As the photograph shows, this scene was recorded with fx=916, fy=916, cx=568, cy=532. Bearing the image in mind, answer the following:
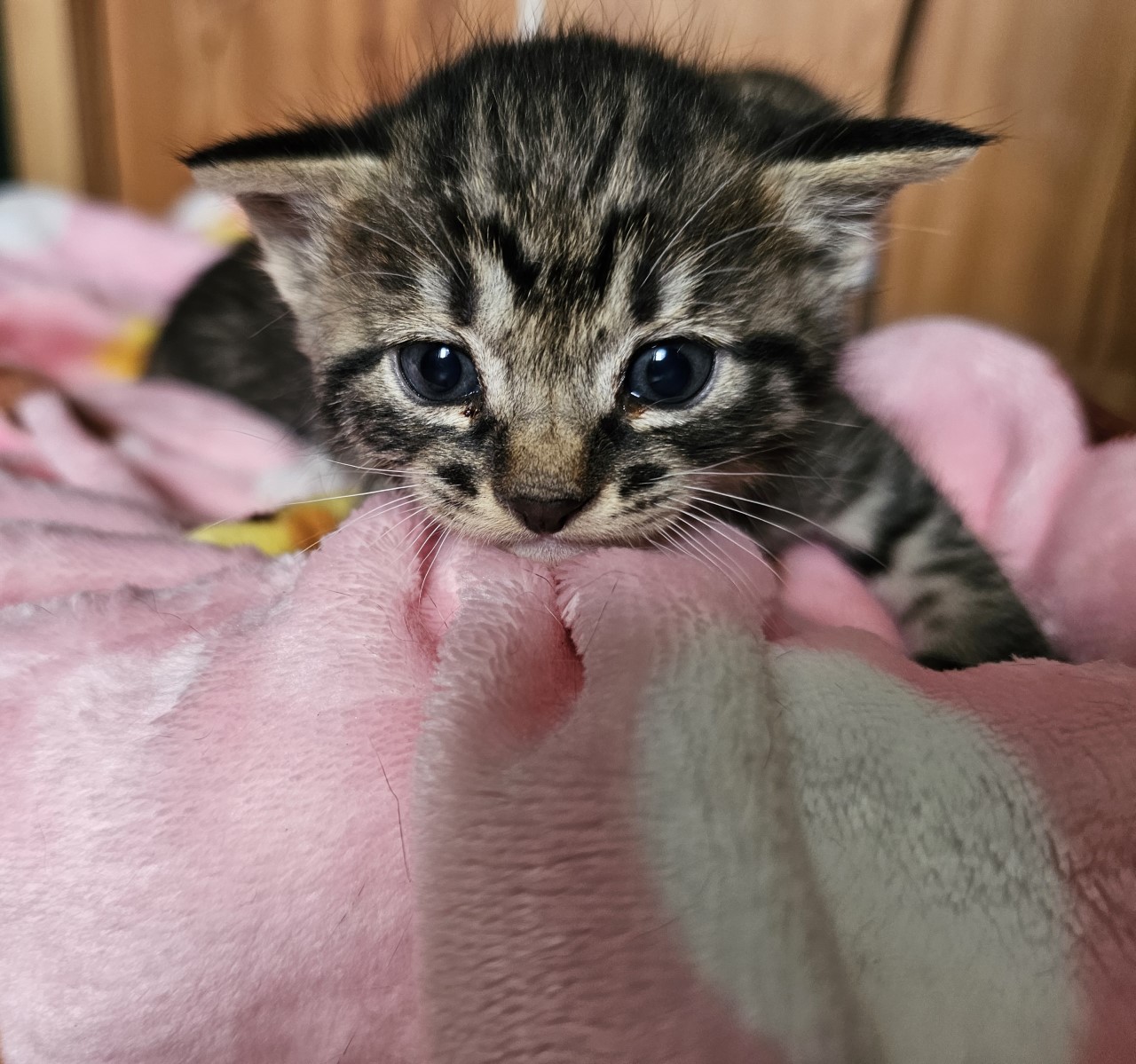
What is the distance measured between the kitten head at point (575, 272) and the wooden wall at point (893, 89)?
1104mm

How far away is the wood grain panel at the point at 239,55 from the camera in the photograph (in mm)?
2457

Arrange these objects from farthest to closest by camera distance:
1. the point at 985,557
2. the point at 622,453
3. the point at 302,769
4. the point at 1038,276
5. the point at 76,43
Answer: the point at 76,43
the point at 1038,276
the point at 985,557
the point at 622,453
the point at 302,769

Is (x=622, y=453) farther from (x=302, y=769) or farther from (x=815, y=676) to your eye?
(x=302, y=769)

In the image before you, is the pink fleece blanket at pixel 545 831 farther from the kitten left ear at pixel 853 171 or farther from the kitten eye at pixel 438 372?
the kitten left ear at pixel 853 171

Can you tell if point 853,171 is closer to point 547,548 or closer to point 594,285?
point 594,285

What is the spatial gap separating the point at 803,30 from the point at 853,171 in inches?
67.7

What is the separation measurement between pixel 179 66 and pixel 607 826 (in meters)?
2.78

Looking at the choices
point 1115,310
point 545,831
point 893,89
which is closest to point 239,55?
point 893,89

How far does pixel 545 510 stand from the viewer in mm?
833

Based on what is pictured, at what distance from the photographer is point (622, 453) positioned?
0.89m

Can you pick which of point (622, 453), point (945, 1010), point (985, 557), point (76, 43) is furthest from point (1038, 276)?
point (76, 43)

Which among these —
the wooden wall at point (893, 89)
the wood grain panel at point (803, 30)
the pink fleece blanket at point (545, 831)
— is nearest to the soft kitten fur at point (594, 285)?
Answer: the pink fleece blanket at point (545, 831)

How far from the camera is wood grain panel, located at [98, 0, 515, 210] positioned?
2.46 metres

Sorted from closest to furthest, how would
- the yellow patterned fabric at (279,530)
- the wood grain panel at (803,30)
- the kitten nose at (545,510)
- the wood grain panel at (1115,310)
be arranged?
the kitten nose at (545,510), the yellow patterned fabric at (279,530), the wood grain panel at (1115,310), the wood grain panel at (803,30)
